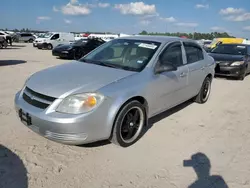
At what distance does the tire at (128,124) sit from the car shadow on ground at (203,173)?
2.79 feet

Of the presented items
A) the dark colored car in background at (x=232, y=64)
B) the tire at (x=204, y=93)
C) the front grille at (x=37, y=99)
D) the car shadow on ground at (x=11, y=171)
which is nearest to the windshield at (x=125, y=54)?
the front grille at (x=37, y=99)

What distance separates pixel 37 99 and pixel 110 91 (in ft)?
3.13

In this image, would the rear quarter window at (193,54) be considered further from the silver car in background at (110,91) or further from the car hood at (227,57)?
the car hood at (227,57)

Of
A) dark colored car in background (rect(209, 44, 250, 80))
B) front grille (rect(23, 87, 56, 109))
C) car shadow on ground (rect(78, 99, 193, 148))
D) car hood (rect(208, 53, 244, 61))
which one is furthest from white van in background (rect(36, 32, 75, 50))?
front grille (rect(23, 87, 56, 109))


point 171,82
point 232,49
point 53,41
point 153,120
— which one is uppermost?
point 232,49

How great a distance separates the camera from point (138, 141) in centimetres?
373

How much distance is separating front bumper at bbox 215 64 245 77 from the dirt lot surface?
16.3 feet

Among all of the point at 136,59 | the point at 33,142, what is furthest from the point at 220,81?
the point at 33,142

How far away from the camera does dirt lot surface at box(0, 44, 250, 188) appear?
9.02 ft

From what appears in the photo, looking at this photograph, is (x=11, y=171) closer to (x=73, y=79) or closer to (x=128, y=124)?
(x=73, y=79)

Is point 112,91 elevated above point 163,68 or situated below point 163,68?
below

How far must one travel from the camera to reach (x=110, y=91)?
310 centimetres

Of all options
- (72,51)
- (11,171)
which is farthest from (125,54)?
(72,51)

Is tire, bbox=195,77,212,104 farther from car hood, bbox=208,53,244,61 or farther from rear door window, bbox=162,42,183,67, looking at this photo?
car hood, bbox=208,53,244,61
